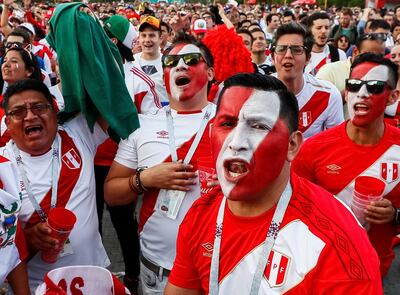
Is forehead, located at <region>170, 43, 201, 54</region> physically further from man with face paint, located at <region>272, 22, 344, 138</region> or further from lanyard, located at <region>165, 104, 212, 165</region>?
man with face paint, located at <region>272, 22, 344, 138</region>

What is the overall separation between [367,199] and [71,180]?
1602 mm

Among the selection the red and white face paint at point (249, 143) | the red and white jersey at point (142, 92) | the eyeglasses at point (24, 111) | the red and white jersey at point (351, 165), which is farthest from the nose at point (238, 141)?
the red and white jersey at point (142, 92)

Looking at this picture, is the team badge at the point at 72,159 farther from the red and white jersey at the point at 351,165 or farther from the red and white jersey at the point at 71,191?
the red and white jersey at the point at 351,165

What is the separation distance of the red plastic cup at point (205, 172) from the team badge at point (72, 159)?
74 cm

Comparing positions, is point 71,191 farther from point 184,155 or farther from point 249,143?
point 249,143

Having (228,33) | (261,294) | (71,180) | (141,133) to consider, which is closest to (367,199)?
(261,294)

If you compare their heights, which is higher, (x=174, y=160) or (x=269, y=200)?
(x=269, y=200)

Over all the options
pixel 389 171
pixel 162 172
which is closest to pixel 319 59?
pixel 389 171

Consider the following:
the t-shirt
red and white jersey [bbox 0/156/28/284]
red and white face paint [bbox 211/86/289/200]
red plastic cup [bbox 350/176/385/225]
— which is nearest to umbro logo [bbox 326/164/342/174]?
red plastic cup [bbox 350/176/385/225]

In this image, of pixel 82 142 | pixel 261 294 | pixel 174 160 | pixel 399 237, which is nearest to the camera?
pixel 261 294

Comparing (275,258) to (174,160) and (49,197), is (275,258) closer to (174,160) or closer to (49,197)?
(174,160)

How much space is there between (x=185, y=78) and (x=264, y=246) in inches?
57.3

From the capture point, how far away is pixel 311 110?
3.44 metres

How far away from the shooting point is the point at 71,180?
243 centimetres
